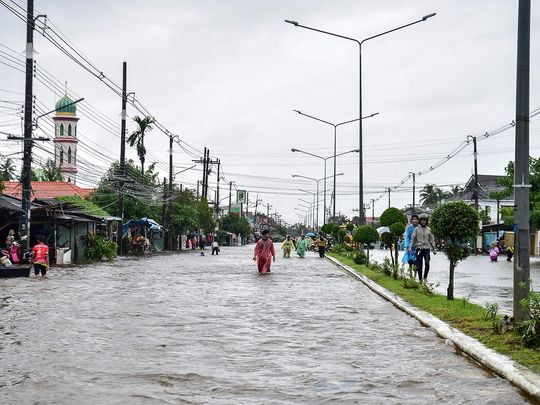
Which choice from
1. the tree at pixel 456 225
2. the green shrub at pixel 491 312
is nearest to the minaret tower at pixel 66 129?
the tree at pixel 456 225

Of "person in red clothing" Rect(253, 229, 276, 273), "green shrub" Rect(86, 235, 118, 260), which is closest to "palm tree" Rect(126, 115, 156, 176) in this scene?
"green shrub" Rect(86, 235, 118, 260)

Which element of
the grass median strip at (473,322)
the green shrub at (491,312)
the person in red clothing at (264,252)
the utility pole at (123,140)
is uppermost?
the utility pole at (123,140)

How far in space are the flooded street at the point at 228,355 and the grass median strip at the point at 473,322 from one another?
0.45 m

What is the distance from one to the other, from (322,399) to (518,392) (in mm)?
1805

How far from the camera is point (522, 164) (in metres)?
10.7

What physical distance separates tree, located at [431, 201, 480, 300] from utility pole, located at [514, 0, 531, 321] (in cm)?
338

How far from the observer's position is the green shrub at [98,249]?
43.0 metres

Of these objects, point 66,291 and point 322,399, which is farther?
point 66,291

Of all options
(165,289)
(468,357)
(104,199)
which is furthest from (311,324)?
(104,199)

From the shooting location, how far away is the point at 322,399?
6.83 meters

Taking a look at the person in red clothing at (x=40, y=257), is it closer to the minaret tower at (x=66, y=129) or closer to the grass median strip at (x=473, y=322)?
the grass median strip at (x=473, y=322)

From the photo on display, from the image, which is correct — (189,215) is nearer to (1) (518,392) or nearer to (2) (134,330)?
(2) (134,330)

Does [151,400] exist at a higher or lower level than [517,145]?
lower

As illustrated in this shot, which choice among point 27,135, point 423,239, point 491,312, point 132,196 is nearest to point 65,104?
point 132,196
